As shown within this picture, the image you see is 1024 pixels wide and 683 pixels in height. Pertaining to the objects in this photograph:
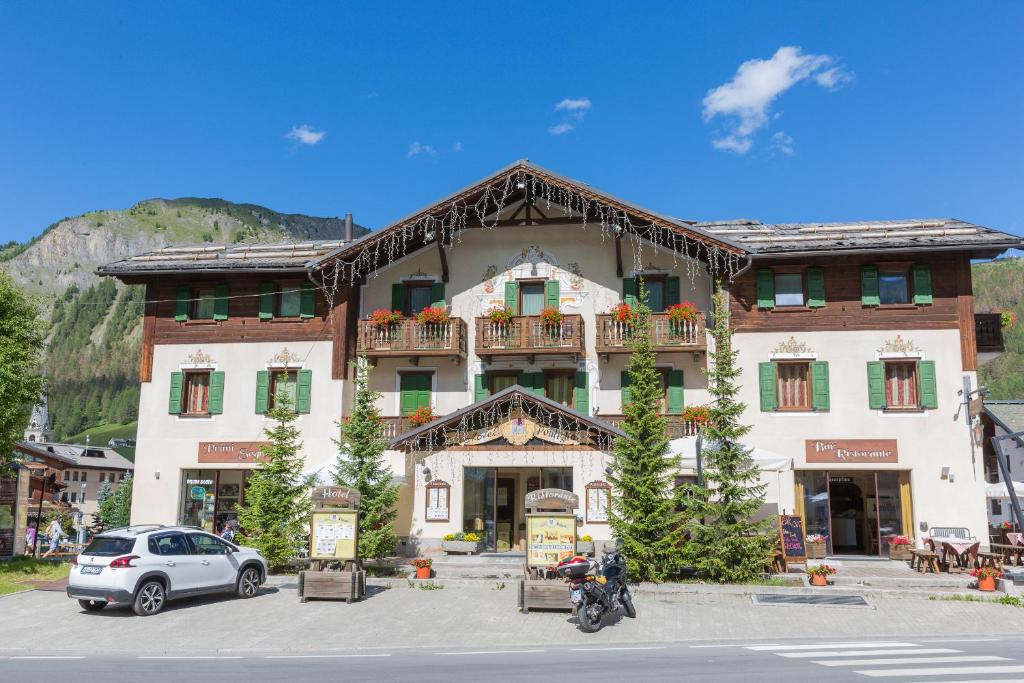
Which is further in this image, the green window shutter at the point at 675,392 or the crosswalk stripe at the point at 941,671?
the green window shutter at the point at 675,392

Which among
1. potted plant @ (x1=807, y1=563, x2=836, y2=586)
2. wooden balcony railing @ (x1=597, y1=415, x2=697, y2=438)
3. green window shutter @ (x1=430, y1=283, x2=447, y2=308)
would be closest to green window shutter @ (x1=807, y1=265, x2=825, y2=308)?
wooden balcony railing @ (x1=597, y1=415, x2=697, y2=438)

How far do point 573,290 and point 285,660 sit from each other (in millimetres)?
16456

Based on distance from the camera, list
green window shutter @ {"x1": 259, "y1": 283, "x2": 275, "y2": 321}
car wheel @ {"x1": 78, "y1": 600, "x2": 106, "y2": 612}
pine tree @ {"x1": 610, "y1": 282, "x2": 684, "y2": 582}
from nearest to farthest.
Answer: car wheel @ {"x1": 78, "y1": 600, "x2": 106, "y2": 612}
pine tree @ {"x1": 610, "y1": 282, "x2": 684, "y2": 582}
green window shutter @ {"x1": 259, "y1": 283, "x2": 275, "y2": 321}

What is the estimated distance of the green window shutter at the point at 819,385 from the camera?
2259 cm

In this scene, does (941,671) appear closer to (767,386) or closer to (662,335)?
(767,386)

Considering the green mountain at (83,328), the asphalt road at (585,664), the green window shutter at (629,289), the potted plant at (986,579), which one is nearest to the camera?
the asphalt road at (585,664)

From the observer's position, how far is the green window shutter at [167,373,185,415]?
25.3 meters

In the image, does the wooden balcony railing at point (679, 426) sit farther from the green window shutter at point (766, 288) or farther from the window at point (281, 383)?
the window at point (281, 383)

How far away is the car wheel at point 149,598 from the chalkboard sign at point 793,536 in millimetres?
13584

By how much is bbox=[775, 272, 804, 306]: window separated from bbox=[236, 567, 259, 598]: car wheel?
16063mm

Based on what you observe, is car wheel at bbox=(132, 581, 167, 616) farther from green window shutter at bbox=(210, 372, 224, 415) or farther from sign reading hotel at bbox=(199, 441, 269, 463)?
green window shutter at bbox=(210, 372, 224, 415)

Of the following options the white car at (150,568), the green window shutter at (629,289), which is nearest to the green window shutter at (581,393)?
the green window shutter at (629,289)

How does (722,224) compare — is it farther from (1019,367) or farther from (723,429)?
(1019,367)

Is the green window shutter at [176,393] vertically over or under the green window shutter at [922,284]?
under
